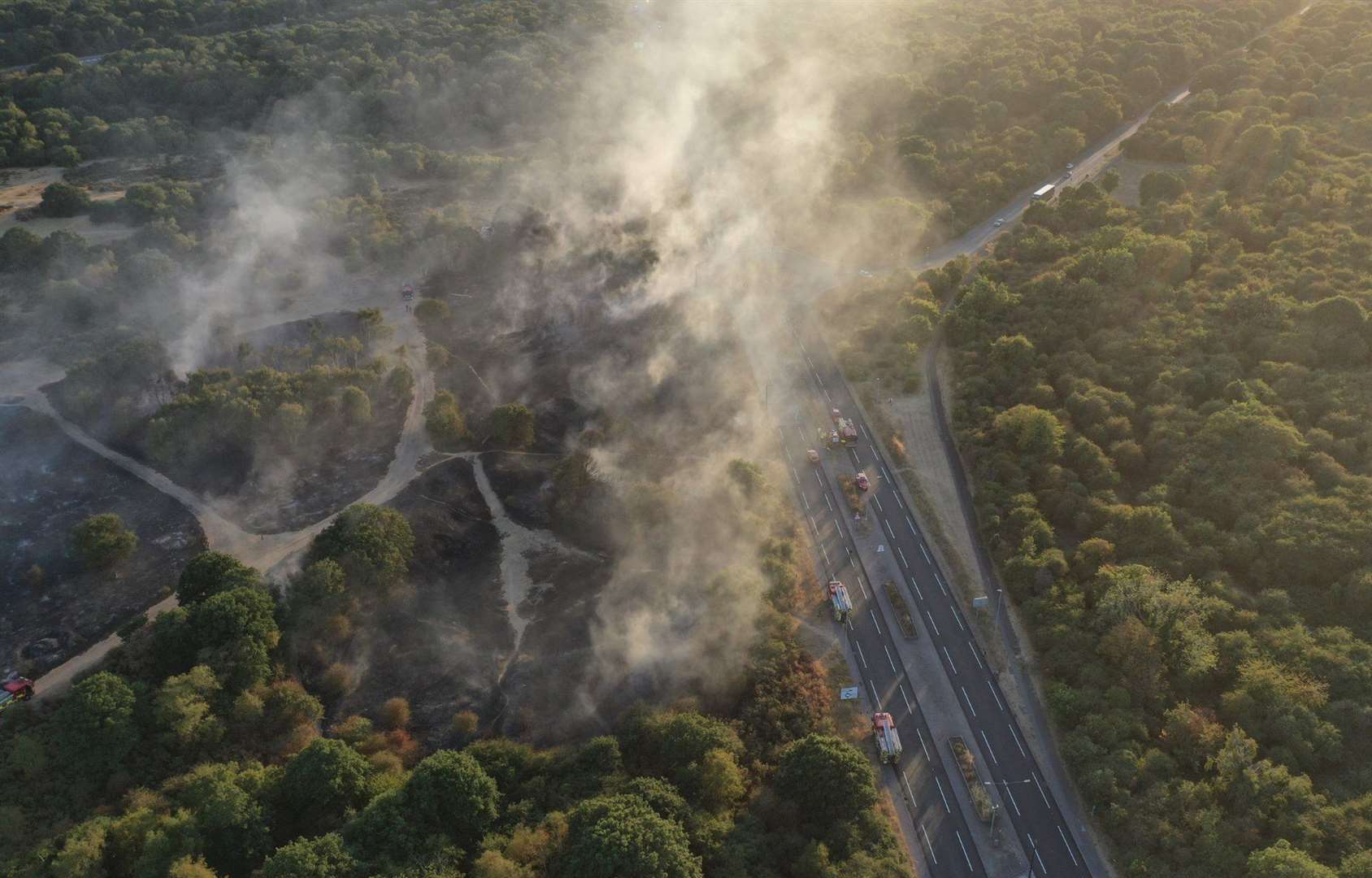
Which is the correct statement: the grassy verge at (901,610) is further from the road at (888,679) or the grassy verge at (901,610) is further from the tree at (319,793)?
the tree at (319,793)

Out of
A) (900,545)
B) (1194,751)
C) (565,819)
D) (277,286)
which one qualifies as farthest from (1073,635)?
(277,286)

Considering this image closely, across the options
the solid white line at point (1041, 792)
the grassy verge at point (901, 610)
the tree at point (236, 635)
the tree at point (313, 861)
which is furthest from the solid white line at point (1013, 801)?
the tree at point (236, 635)

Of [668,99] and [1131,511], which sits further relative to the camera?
[668,99]

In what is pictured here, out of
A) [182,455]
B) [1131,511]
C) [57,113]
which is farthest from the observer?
[57,113]

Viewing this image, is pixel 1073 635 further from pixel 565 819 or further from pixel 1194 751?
pixel 565 819

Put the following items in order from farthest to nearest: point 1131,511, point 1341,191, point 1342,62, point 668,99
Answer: point 668,99 → point 1342,62 → point 1341,191 → point 1131,511

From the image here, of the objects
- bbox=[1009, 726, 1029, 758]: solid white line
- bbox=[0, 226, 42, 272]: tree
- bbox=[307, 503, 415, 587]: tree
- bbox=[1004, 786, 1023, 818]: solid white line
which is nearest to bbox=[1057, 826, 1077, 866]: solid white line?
bbox=[1004, 786, 1023, 818]: solid white line

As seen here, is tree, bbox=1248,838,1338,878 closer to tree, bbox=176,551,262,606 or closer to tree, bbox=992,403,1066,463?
tree, bbox=992,403,1066,463

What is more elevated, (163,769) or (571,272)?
(571,272)
